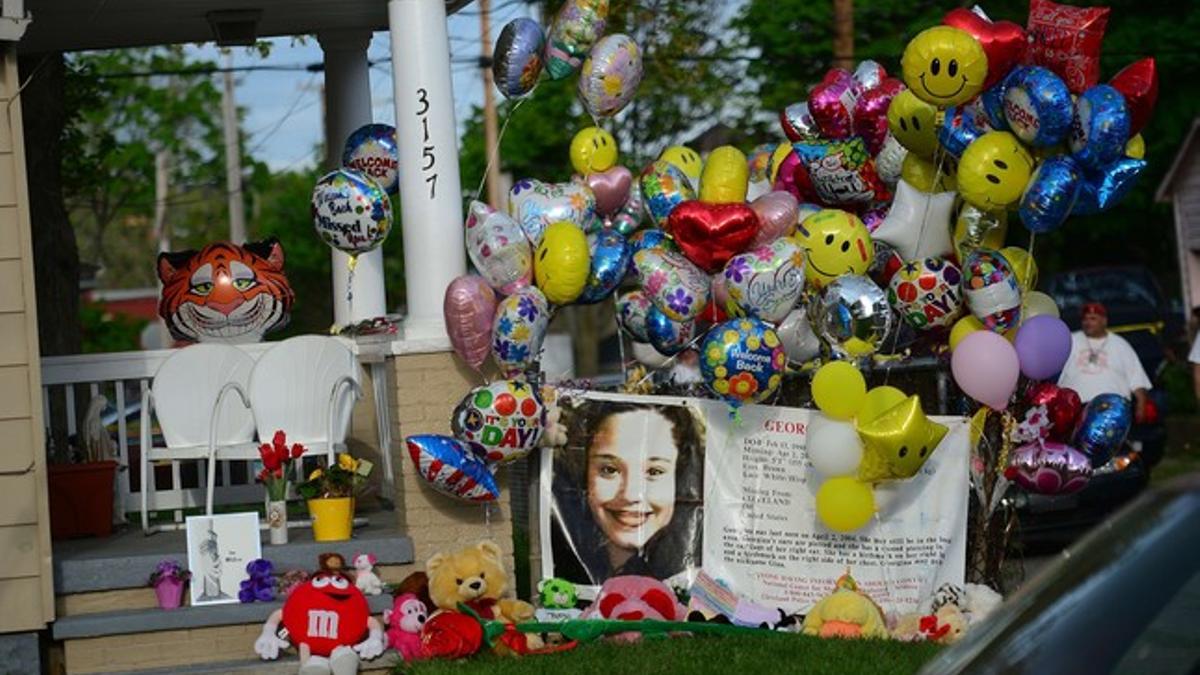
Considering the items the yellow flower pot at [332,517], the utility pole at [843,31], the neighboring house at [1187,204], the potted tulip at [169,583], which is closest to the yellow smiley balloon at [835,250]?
the yellow flower pot at [332,517]

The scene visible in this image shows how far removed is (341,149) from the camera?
12.9 meters

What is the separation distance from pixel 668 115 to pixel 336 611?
2206 centimetres

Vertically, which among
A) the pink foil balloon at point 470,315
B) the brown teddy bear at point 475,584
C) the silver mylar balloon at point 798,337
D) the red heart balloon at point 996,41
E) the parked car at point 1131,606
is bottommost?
the brown teddy bear at point 475,584

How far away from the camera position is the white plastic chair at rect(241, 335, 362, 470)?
10.7m

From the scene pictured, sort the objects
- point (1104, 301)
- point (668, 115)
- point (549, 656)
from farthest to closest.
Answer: point (668, 115) < point (1104, 301) < point (549, 656)

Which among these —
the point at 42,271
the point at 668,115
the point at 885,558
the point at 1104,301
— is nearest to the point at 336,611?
the point at 885,558

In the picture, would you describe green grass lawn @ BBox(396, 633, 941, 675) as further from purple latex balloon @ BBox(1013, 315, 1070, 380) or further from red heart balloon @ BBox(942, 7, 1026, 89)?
red heart balloon @ BBox(942, 7, 1026, 89)

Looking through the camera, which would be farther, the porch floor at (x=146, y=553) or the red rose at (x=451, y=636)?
the porch floor at (x=146, y=553)

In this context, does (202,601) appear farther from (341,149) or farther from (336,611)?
(341,149)

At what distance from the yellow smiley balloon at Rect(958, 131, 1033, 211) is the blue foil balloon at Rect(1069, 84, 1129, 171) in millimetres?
261

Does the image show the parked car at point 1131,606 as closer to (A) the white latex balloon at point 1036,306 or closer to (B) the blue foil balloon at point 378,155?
(A) the white latex balloon at point 1036,306

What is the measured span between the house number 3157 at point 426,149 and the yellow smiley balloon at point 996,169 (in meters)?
2.67

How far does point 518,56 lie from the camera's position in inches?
424

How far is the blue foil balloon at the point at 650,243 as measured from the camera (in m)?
10.4
